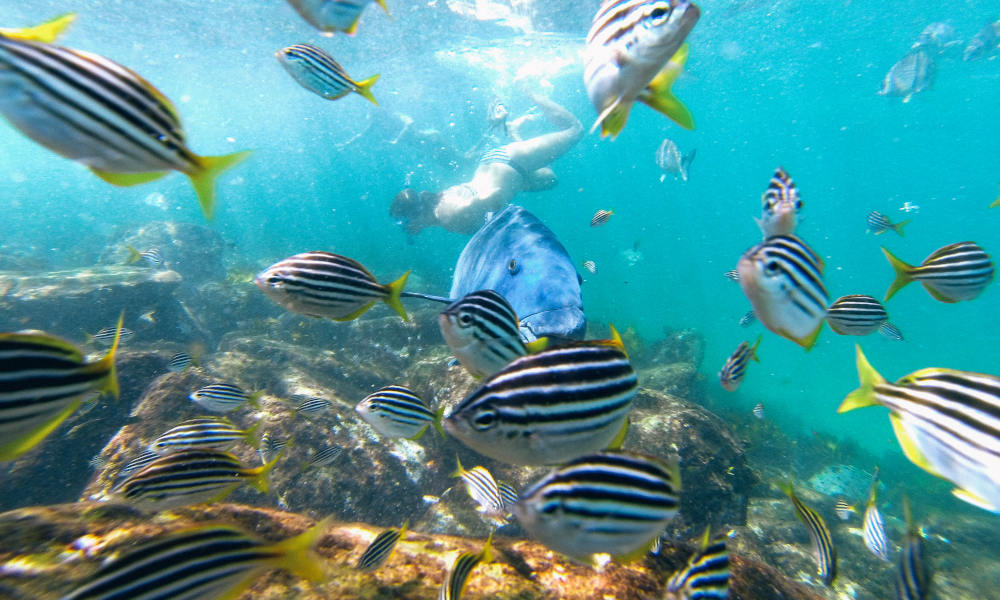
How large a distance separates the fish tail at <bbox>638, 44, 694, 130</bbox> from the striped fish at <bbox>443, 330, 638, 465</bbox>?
1.01 m

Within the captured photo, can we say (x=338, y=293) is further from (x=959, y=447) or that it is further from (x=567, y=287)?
(x=959, y=447)

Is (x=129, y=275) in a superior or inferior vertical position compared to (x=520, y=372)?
inferior

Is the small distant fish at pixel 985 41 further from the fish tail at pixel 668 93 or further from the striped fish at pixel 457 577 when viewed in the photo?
the striped fish at pixel 457 577

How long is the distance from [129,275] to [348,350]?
21.4 ft

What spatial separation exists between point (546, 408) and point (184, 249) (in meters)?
20.5

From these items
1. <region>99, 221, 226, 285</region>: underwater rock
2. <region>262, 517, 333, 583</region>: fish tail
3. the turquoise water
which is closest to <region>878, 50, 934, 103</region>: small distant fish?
the turquoise water

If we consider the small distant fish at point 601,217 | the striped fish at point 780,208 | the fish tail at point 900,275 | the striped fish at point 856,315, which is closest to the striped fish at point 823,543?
the striped fish at point 856,315

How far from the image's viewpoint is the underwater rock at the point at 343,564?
1.79 meters

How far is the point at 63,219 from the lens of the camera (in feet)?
118

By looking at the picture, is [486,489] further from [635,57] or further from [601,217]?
[601,217]

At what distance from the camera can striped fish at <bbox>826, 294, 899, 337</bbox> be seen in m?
3.31

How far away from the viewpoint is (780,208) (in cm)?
268

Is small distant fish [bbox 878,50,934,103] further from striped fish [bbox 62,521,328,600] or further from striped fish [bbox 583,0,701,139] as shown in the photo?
striped fish [bbox 62,521,328,600]

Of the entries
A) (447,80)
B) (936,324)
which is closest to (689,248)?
(936,324)
